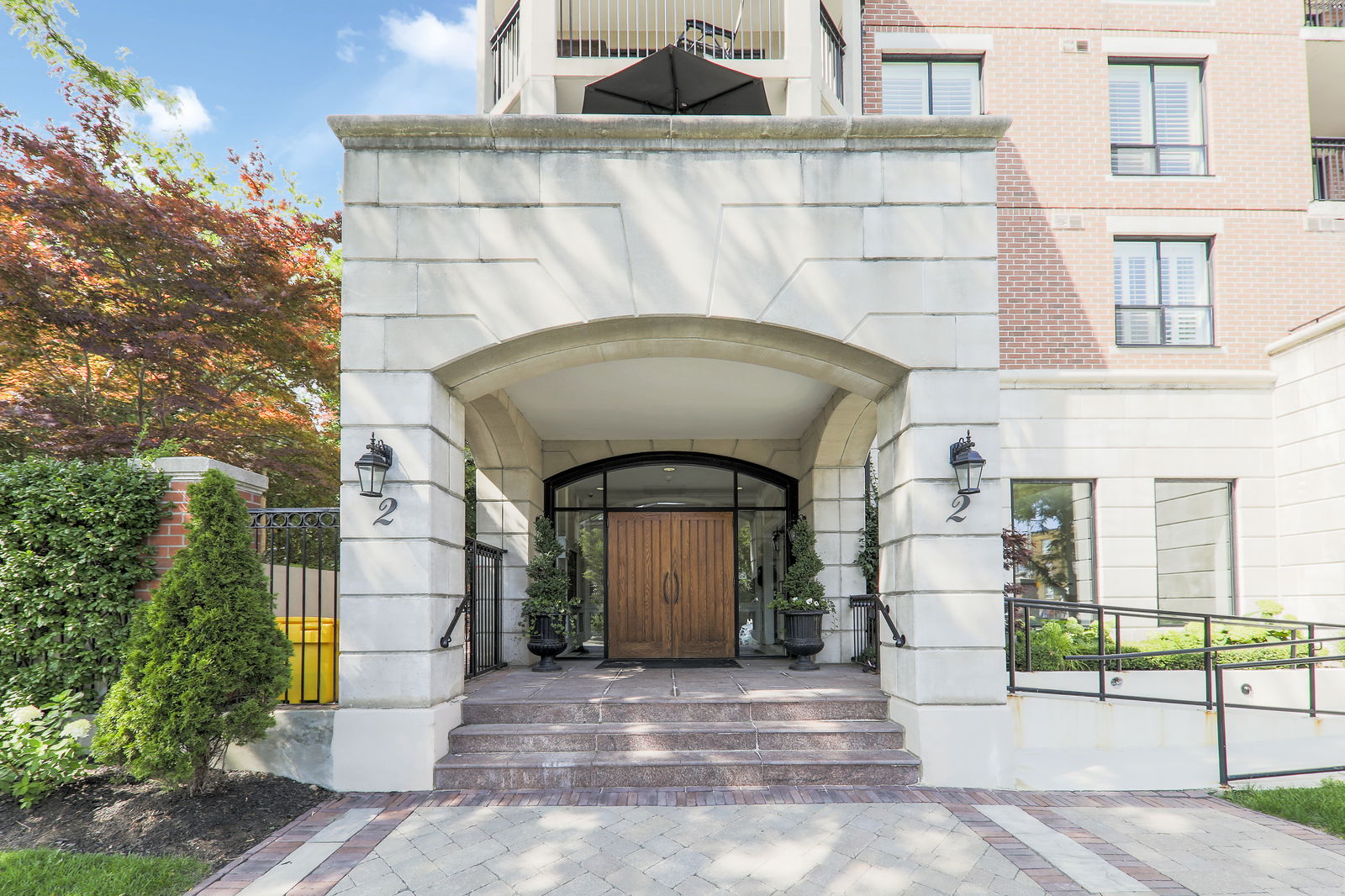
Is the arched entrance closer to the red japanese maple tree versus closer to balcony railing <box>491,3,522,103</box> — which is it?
the red japanese maple tree

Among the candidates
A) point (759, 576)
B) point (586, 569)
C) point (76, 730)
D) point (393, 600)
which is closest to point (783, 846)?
point (393, 600)

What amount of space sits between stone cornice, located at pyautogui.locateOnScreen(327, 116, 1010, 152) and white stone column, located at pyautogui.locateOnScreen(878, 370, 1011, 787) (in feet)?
5.88

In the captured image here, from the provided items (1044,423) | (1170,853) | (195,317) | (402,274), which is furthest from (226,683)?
(1044,423)

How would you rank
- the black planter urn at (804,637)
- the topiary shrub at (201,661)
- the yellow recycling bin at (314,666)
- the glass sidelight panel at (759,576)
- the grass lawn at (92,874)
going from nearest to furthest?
the grass lawn at (92,874), the topiary shrub at (201,661), the yellow recycling bin at (314,666), the black planter urn at (804,637), the glass sidelight panel at (759,576)

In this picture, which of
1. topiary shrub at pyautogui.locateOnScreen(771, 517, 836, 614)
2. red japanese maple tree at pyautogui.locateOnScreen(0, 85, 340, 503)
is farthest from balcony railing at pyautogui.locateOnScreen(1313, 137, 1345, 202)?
red japanese maple tree at pyautogui.locateOnScreen(0, 85, 340, 503)

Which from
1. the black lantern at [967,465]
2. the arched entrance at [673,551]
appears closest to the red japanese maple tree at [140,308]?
the arched entrance at [673,551]

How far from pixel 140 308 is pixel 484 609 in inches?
218

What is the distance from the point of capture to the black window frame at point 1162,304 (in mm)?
10930

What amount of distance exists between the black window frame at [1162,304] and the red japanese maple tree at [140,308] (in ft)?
35.4

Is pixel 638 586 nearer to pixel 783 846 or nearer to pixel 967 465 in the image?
pixel 967 465

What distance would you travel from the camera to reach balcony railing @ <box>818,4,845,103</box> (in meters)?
9.95

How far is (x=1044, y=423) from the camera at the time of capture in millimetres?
10680

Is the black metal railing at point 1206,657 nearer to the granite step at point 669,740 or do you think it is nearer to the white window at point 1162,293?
the granite step at point 669,740

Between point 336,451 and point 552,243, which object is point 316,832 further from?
point 336,451
